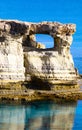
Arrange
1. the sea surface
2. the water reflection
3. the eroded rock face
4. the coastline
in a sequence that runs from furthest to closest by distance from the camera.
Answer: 1. the eroded rock face
2. the coastline
3. the sea surface
4. the water reflection

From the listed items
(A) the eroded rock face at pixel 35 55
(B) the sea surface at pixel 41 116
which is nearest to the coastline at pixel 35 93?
(A) the eroded rock face at pixel 35 55

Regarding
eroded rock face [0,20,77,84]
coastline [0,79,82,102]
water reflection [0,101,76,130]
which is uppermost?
eroded rock face [0,20,77,84]

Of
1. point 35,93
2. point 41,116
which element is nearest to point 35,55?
point 35,93

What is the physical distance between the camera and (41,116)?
134ft

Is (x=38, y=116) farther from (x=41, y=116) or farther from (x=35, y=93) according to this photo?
(x=35, y=93)

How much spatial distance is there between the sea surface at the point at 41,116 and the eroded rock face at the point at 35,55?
→ 11.1ft

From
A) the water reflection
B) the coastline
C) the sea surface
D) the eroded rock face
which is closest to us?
the water reflection

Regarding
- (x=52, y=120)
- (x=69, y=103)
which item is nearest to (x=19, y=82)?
(x=69, y=103)

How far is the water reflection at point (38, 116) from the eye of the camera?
36875mm

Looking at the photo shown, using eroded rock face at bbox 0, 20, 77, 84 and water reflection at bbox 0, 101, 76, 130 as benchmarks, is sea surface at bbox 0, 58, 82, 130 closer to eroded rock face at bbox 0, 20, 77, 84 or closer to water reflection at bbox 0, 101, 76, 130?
water reflection at bbox 0, 101, 76, 130

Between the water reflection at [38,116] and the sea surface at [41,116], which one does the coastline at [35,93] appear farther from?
the water reflection at [38,116]

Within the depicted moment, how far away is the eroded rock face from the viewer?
47.5 meters

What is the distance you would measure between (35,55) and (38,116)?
10.5m

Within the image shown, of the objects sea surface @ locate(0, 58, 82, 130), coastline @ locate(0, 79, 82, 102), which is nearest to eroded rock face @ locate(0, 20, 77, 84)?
coastline @ locate(0, 79, 82, 102)
